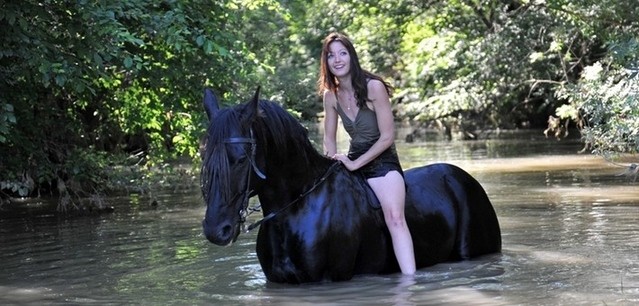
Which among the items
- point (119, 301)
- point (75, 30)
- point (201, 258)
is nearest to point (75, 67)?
point (75, 30)

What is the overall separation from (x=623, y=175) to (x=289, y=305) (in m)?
12.8

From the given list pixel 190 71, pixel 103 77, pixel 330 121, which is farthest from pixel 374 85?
pixel 190 71

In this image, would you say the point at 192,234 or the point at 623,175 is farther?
the point at 623,175

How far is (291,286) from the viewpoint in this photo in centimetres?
701

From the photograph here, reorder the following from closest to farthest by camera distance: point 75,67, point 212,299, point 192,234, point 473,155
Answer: point 212,299 → point 75,67 → point 192,234 → point 473,155

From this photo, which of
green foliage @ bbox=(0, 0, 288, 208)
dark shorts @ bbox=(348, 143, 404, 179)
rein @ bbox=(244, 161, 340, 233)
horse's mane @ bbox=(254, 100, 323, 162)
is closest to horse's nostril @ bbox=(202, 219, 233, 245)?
rein @ bbox=(244, 161, 340, 233)

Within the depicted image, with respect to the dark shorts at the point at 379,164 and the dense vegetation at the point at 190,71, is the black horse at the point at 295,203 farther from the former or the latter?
the dense vegetation at the point at 190,71

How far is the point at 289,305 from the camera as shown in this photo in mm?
6594

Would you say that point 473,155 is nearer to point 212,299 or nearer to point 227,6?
point 227,6

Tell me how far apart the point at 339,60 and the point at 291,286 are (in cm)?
164

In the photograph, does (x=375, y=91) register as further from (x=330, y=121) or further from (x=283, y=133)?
(x=283, y=133)

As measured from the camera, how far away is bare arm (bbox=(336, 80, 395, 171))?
7.07 m

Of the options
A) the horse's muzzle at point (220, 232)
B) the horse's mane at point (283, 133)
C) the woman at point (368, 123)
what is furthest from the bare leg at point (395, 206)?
the horse's muzzle at point (220, 232)

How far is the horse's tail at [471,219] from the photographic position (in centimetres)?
830
